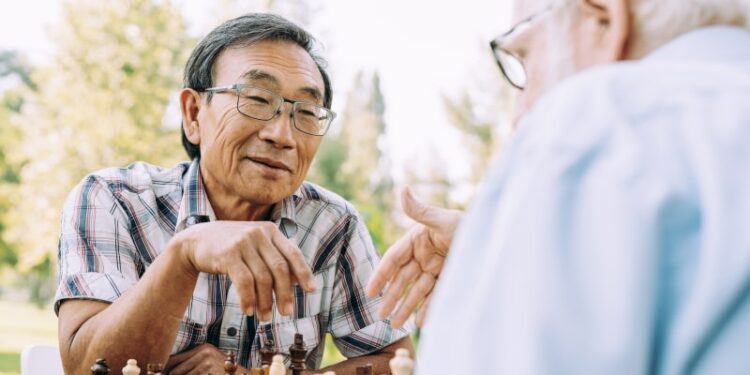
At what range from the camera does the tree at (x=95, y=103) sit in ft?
49.9

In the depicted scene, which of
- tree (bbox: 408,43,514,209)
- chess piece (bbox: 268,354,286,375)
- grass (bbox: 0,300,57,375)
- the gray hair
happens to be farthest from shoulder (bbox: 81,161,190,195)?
tree (bbox: 408,43,514,209)

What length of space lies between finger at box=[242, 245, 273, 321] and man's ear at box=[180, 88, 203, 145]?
108 centimetres

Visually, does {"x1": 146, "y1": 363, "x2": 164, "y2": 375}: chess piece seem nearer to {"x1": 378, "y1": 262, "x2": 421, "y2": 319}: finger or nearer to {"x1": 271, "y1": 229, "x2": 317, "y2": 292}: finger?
{"x1": 271, "y1": 229, "x2": 317, "y2": 292}: finger

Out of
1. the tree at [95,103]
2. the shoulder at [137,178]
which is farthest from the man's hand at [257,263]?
the tree at [95,103]

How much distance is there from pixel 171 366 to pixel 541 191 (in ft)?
6.02

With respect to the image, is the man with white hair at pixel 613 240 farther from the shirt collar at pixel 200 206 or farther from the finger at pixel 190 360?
the shirt collar at pixel 200 206

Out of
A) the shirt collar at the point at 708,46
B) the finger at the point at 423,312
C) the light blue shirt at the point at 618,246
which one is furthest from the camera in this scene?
the finger at the point at 423,312

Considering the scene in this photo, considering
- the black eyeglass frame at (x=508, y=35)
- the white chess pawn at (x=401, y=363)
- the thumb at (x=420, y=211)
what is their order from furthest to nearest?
the thumb at (x=420, y=211) < the white chess pawn at (x=401, y=363) < the black eyeglass frame at (x=508, y=35)

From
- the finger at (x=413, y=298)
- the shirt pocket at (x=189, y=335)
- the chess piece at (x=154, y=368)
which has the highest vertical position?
the chess piece at (x=154, y=368)

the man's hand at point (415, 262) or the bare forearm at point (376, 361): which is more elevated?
the man's hand at point (415, 262)

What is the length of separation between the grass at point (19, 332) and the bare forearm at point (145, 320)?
9264mm

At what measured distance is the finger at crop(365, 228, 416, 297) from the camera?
188 cm

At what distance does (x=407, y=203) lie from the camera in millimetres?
1803

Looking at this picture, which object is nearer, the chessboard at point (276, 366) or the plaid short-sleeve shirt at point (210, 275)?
the chessboard at point (276, 366)
